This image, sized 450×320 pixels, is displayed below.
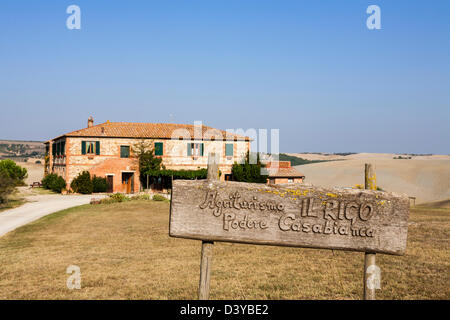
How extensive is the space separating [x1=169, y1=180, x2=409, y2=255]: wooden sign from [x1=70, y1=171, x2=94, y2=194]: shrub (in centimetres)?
3286

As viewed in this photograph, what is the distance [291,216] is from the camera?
568 cm

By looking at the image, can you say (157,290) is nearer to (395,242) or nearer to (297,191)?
(297,191)

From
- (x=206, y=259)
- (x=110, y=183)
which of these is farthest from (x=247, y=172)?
(x=206, y=259)

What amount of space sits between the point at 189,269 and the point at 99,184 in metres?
29.0

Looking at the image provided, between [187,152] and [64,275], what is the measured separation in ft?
101

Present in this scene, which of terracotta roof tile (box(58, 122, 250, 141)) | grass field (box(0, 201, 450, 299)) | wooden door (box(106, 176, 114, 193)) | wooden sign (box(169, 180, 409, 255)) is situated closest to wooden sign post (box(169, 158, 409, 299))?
wooden sign (box(169, 180, 409, 255))

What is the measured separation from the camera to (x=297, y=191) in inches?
226

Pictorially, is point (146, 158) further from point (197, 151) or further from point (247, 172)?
point (247, 172)

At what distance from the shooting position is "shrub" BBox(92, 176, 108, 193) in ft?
120

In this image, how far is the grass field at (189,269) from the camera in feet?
25.4

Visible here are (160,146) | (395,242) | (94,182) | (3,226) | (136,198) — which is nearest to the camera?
(395,242)

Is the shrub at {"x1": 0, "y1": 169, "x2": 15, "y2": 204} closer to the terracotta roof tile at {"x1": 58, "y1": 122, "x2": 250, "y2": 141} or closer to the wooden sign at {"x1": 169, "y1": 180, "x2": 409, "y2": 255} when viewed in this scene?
the terracotta roof tile at {"x1": 58, "y1": 122, "x2": 250, "y2": 141}
